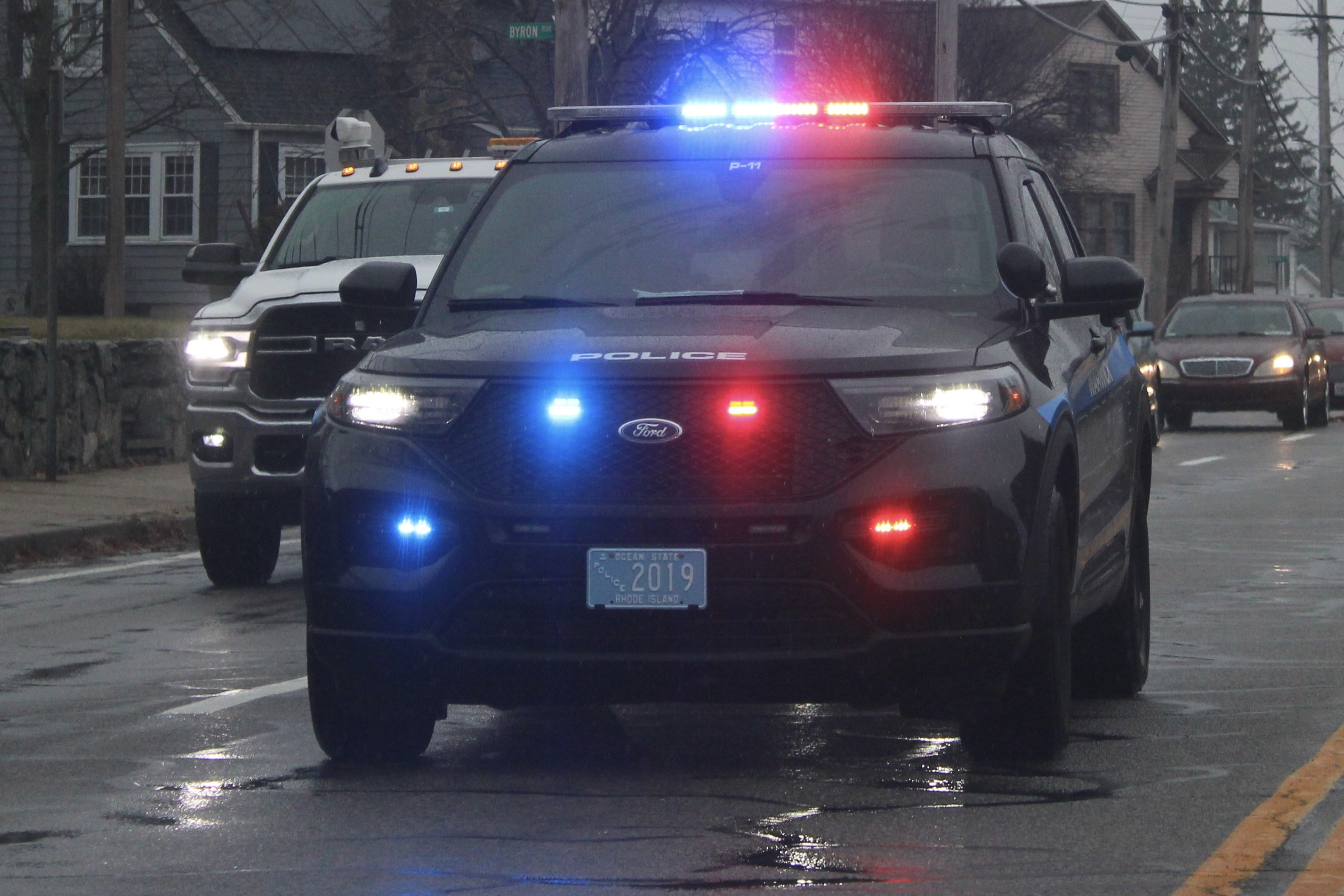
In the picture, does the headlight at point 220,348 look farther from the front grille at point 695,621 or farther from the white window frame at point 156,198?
the white window frame at point 156,198

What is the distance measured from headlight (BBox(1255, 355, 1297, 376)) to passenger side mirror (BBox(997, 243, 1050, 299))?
2272cm

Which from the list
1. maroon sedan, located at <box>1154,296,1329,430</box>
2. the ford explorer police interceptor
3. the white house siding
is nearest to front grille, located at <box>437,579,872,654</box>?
the ford explorer police interceptor

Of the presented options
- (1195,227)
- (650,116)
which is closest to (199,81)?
(650,116)

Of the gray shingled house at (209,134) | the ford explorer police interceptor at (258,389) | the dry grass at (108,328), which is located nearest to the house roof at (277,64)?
the gray shingled house at (209,134)

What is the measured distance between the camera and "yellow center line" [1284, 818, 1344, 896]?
522cm

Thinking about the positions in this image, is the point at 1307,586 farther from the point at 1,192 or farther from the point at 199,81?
the point at 1,192

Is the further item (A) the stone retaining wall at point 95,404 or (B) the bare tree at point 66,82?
(B) the bare tree at point 66,82

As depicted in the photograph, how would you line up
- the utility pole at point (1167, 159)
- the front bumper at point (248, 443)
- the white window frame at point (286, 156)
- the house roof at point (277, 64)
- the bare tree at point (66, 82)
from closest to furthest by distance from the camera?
the front bumper at point (248, 443) → the bare tree at point (66, 82) → the utility pole at point (1167, 159) → the white window frame at point (286, 156) → the house roof at point (277, 64)

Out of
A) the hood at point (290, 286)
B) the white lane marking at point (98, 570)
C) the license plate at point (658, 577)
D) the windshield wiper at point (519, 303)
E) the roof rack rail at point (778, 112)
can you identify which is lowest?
the white lane marking at point (98, 570)

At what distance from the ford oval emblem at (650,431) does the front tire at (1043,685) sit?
1045 millimetres

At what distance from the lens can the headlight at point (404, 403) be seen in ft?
20.4

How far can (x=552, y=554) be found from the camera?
6.03 metres

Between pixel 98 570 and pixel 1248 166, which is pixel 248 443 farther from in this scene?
pixel 1248 166

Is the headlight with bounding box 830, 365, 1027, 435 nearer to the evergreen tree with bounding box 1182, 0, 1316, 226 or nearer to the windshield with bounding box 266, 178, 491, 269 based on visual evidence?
the windshield with bounding box 266, 178, 491, 269
